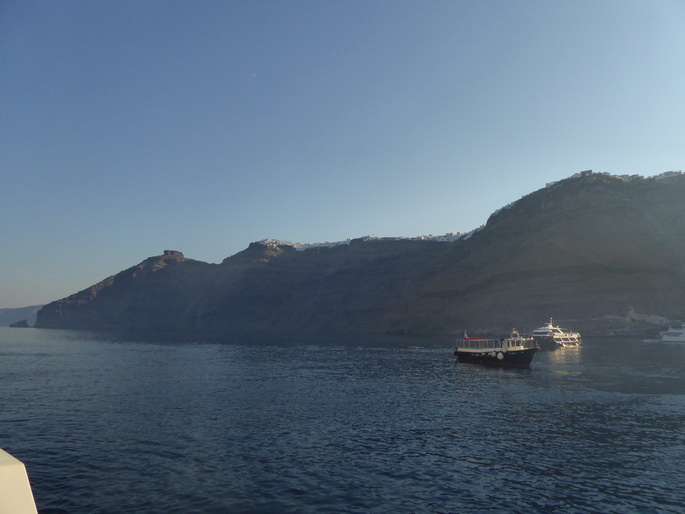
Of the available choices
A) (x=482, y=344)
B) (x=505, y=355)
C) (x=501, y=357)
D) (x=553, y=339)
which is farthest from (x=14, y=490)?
(x=553, y=339)

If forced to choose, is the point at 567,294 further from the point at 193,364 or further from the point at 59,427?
the point at 59,427

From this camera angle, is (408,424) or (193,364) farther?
(193,364)

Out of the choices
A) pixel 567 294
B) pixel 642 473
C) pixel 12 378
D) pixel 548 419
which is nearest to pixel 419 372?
pixel 548 419

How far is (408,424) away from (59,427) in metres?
26.2

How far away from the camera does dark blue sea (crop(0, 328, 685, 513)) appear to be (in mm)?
21000

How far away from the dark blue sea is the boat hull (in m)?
15.4

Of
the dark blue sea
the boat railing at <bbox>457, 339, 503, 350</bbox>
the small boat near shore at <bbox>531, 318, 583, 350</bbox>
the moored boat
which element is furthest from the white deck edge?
the moored boat

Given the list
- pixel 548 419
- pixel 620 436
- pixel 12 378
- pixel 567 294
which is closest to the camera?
pixel 620 436

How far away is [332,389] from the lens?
52.0 metres

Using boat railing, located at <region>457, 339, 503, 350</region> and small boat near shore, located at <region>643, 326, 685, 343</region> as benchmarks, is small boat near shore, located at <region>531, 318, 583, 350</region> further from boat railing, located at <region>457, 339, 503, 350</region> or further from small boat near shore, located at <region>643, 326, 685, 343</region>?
small boat near shore, located at <region>643, 326, 685, 343</region>

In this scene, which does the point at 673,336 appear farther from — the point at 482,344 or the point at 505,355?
the point at 505,355

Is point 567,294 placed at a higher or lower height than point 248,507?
higher

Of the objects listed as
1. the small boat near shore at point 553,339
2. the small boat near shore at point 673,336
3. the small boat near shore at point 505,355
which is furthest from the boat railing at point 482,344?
the small boat near shore at point 673,336

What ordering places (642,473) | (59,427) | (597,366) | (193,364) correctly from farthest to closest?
1. (193,364)
2. (597,366)
3. (59,427)
4. (642,473)
